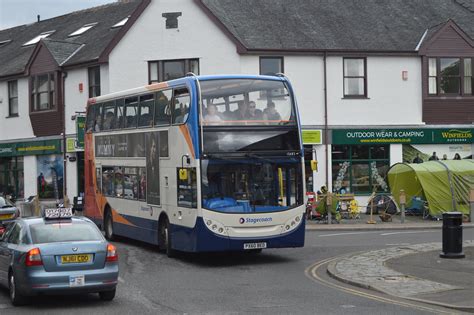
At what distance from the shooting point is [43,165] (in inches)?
1710

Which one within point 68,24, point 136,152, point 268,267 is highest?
point 68,24

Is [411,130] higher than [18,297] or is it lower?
higher

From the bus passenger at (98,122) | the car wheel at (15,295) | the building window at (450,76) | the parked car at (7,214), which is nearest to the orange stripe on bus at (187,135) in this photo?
the car wheel at (15,295)

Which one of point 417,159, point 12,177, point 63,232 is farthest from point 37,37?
point 63,232

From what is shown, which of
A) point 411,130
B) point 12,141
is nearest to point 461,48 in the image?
point 411,130

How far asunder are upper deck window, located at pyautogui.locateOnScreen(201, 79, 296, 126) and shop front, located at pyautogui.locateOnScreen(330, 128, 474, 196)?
1812 cm

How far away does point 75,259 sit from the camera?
1302 cm

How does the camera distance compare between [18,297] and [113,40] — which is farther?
[113,40]

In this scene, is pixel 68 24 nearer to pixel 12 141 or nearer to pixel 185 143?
pixel 12 141

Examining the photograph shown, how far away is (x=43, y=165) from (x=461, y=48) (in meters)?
21.7

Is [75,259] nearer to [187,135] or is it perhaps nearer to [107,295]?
[107,295]

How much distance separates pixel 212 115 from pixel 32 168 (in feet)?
90.2

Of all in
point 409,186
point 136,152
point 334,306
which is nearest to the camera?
point 334,306

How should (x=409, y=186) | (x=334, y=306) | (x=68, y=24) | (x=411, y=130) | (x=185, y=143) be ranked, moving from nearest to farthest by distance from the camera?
(x=334, y=306), (x=185, y=143), (x=409, y=186), (x=411, y=130), (x=68, y=24)
